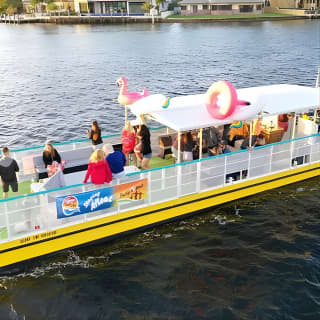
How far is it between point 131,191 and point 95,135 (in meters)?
2.91

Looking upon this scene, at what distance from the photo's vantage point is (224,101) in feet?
38.2

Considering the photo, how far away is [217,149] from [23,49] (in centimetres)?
6616

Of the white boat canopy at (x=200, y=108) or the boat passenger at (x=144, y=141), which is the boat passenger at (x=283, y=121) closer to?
the white boat canopy at (x=200, y=108)

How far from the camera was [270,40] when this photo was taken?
75688 mm

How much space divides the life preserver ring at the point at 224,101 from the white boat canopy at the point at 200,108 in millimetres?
196

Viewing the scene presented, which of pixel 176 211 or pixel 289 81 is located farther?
pixel 289 81

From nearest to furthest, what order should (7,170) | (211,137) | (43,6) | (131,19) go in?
(7,170) < (211,137) < (131,19) < (43,6)

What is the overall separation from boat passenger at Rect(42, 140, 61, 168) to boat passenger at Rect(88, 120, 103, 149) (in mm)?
1492

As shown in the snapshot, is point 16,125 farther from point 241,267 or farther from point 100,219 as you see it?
point 241,267

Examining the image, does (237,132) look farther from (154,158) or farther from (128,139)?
(128,139)

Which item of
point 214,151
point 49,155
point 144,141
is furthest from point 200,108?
point 49,155

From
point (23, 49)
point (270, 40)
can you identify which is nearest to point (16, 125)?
point (23, 49)

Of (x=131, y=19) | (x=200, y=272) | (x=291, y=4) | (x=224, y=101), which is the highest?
(x=291, y=4)

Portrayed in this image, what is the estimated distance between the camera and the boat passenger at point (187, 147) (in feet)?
40.4
